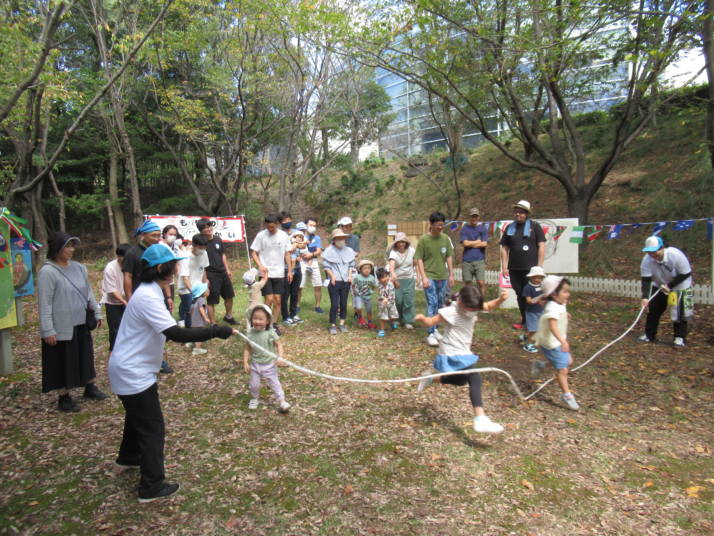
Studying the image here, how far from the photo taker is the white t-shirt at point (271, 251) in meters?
7.07

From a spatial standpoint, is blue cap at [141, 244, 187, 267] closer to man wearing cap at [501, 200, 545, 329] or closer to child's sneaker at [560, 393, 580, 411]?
child's sneaker at [560, 393, 580, 411]

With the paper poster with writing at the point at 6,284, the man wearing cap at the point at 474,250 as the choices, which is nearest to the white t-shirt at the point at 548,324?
the man wearing cap at the point at 474,250

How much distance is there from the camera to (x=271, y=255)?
708 centimetres

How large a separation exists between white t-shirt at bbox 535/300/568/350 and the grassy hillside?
306 inches

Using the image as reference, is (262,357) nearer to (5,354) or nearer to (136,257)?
(136,257)

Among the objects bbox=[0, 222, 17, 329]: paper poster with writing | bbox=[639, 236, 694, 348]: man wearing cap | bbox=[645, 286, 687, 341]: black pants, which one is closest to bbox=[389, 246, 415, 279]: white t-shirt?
bbox=[639, 236, 694, 348]: man wearing cap

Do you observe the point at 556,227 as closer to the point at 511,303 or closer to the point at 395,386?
the point at 511,303

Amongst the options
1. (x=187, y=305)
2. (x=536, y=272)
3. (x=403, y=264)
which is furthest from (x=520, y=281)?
(x=187, y=305)

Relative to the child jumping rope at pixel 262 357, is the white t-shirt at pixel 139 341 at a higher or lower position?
higher

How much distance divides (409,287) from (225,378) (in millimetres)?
3423

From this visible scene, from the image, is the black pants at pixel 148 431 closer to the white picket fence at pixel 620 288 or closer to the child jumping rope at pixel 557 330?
the child jumping rope at pixel 557 330

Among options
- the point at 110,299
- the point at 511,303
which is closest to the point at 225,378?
the point at 110,299

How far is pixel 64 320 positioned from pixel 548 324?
5152mm

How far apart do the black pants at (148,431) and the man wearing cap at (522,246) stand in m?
5.30
